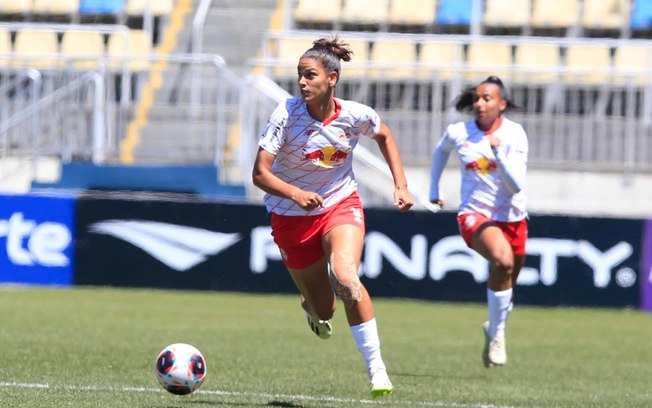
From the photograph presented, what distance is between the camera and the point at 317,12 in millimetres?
23031

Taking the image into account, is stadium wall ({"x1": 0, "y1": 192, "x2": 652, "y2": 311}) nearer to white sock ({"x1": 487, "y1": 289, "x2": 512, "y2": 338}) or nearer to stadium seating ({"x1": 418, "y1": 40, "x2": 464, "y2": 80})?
stadium seating ({"x1": 418, "y1": 40, "x2": 464, "y2": 80})

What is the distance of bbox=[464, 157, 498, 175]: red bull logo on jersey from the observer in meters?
11.2

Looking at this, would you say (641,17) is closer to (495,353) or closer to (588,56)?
(588,56)

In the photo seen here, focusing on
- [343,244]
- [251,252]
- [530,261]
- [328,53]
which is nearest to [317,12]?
[251,252]

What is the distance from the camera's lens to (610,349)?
41.8ft

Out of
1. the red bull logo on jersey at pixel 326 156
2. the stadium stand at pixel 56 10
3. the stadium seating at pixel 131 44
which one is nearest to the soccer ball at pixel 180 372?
the red bull logo on jersey at pixel 326 156

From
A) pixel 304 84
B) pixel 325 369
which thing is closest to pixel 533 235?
pixel 325 369

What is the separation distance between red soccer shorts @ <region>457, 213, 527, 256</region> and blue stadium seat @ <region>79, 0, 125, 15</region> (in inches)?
549

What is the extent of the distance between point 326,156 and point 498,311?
3098 millimetres

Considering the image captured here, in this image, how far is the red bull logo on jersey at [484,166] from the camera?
36.8 feet

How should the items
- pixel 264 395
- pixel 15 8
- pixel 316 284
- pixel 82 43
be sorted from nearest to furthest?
pixel 264 395
pixel 316 284
pixel 82 43
pixel 15 8

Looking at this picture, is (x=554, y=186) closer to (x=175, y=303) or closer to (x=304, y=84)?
(x=175, y=303)

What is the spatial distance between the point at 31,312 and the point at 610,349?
6.18 m

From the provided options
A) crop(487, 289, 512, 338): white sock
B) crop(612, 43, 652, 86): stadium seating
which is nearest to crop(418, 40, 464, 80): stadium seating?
crop(612, 43, 652, 86): stadium seating
